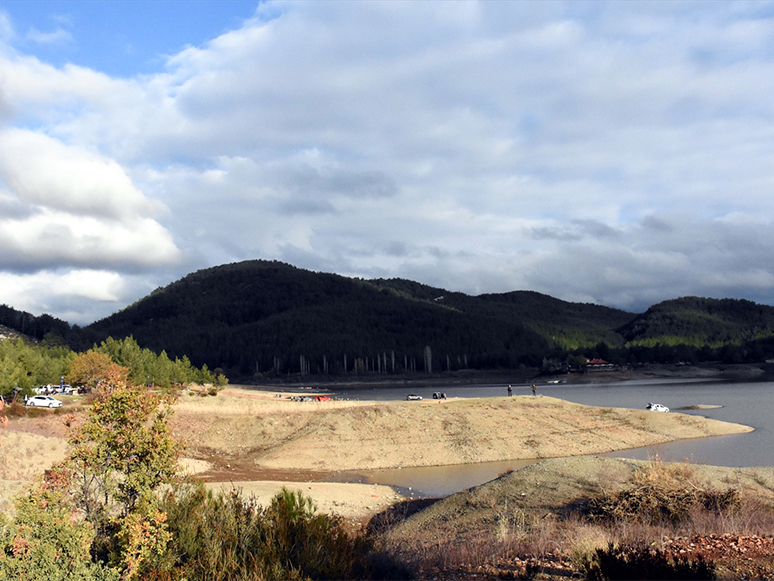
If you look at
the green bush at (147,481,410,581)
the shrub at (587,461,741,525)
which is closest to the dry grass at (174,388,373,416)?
the shrub at (587,461,741,525)

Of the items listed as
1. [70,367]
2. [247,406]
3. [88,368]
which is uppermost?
[70,367]

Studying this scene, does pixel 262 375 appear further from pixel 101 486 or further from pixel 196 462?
pixel 101 486

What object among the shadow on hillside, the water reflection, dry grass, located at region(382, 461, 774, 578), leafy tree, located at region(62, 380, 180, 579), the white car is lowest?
the water reflection

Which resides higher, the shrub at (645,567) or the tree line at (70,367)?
the tree line at (70,367)

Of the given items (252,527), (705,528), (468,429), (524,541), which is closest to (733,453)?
(468,429)

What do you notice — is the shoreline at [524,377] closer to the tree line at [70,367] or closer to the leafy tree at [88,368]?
the tree line at [70,367]

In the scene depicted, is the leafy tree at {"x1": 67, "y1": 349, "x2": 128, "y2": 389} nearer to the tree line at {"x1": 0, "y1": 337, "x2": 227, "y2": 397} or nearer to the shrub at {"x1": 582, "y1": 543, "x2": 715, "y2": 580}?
the tree line at {"x1": 0, "y1": 337, "x2": 227, "y2": 397}

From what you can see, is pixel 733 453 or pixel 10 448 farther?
pixel 733 453

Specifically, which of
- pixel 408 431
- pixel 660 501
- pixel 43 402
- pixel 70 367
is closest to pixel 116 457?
pixel 660 501

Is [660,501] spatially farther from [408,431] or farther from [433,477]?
[408,431]

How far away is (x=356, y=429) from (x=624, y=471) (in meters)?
26.1

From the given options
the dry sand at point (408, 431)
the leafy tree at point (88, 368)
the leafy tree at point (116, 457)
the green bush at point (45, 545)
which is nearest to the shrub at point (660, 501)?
the leafy tree at point (116, 457)

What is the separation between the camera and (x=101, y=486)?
9.64 metres

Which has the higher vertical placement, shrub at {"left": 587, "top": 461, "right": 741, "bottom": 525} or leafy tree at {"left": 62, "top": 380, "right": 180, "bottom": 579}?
leafy tree at {"left": 62, "top": 380, "right": 180, "bottom": 579}
